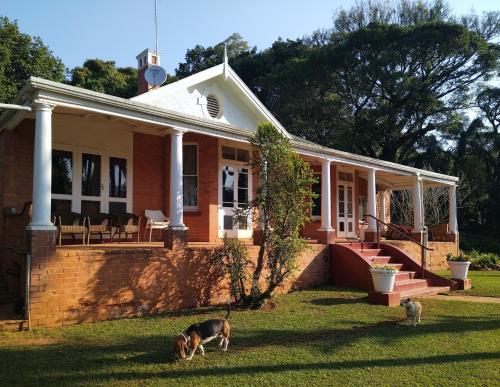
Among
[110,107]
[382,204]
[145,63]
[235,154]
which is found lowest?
[382,204]

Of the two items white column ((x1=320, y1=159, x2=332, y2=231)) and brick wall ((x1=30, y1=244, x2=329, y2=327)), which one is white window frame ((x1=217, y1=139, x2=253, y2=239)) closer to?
white column ((x1=320, y1=159, x2=332, y2=231))

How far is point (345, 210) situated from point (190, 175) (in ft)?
25.0

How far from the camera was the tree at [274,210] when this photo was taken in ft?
29.6

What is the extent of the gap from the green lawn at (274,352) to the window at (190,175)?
4498 mm

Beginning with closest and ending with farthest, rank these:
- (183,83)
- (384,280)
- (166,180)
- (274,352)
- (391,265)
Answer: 1. (274,352)
2. (384,280)
3. (391,265)
4. (183,83)
5. (166,180)

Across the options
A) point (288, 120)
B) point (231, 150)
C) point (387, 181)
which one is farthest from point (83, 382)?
point (288, 120)

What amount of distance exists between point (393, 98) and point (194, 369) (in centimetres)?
3016

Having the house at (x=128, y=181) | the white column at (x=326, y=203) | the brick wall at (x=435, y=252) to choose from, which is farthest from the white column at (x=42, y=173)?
the brick wall at (x=435, y=252)

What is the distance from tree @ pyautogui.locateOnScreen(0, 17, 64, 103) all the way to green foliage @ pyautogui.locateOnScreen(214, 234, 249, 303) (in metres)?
17.5

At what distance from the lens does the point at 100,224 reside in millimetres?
10719

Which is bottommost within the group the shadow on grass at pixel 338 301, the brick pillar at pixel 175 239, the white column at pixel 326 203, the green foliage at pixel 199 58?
the shadow on grass at pixel 338 301

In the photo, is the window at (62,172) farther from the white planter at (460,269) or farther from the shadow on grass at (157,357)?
the white planter at (460,269)

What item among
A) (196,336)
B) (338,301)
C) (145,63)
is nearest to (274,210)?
(338,301)

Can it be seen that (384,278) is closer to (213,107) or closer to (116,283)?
(116,283)
